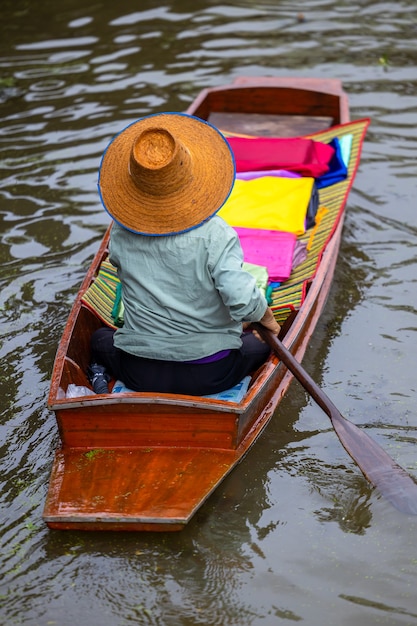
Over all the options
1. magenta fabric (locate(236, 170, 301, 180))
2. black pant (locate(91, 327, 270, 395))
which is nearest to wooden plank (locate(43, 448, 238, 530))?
black pant (locate(91, 327, 270, 395))

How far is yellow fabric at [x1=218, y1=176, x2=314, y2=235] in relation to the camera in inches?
221

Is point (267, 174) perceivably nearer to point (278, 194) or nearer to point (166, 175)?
point (278, 194)

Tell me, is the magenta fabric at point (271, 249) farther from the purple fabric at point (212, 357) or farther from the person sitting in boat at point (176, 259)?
the purple fabric at point (212, 357)

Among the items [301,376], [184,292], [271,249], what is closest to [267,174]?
[271,249]

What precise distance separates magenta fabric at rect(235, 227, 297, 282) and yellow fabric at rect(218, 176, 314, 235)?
10 cm


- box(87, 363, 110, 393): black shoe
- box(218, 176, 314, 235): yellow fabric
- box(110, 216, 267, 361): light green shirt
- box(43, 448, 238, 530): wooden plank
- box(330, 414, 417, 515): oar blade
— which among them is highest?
box(110, 216, 267, 361): light green shirt

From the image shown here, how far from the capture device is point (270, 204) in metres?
5.74

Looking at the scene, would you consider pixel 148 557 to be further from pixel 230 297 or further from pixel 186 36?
pixel 186 36

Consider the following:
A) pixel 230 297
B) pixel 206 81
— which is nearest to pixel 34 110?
pixel 206 81

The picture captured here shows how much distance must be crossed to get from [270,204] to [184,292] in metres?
2.00

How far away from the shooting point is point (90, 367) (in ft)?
14.7

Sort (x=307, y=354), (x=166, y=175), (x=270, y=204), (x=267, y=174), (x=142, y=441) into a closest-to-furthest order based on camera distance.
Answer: (x=166, y=175) → (x=142, y=441) → (x=307, y=354) → (x=270, y=204) → (x=267, y=174)

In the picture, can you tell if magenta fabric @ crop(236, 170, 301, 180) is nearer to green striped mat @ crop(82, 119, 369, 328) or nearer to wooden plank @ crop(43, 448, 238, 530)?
green striped mat @ crop(82, 119, 369, 328)

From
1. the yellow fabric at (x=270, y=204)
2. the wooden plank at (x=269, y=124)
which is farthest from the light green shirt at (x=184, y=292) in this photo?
the wooden plank at (x=269, y=124)
